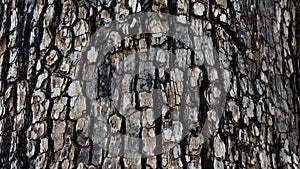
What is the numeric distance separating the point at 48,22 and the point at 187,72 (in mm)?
427

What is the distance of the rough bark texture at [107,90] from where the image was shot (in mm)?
1658

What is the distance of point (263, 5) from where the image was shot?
2016mm

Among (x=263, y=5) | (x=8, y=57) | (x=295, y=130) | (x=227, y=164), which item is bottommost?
(x=227, y=164)

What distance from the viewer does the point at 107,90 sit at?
169 centimetres

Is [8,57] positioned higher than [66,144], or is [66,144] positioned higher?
[8,57]

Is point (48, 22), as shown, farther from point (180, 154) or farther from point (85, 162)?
point (180, 154)

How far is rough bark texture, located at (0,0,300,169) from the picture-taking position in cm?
166

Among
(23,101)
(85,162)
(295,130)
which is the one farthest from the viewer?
(295,130)

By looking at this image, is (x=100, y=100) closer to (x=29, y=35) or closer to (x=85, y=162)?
(x=85, y=162)

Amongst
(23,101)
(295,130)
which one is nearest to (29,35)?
(23,101)

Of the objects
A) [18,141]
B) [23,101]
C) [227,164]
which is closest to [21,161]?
[18,141]

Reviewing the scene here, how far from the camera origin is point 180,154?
1645 mm

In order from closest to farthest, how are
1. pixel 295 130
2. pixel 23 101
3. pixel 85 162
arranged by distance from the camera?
pixel 85 162 → pixel 23 101 → pixel 295 130

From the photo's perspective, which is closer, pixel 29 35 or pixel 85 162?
pixel 85 162
